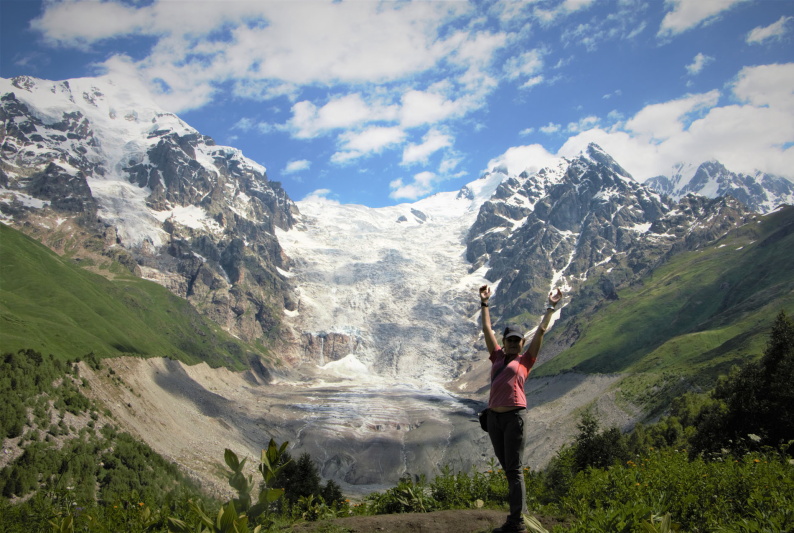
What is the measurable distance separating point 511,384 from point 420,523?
508cm

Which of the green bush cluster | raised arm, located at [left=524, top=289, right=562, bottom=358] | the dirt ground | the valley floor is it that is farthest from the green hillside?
raised arm, located at [left=524, top=289, right=562, bottom=358]

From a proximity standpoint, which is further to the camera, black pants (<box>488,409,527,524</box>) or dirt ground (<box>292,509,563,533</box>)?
dirt ground (<box>292,509,563,533</box>)

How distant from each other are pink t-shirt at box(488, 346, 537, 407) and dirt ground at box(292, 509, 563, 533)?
11.3ft

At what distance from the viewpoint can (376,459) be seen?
121438mm

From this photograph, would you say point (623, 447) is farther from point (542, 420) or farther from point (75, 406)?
point (542, 420)

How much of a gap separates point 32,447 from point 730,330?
531 ft

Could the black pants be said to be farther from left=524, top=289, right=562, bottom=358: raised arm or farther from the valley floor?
the valley floor

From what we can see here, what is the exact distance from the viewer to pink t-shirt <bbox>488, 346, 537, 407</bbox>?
1032 centimetres

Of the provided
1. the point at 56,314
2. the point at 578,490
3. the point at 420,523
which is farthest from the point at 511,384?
the point at 56,314

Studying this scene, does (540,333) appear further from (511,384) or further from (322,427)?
(322,427)

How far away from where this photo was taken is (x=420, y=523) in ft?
42.4

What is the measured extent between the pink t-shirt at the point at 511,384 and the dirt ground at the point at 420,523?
11.3 feet

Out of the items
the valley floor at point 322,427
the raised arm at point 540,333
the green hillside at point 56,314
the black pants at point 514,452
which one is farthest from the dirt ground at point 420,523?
the green hillside at point 56,314

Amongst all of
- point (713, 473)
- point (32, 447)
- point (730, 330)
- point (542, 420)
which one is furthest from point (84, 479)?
point (730, 330)
